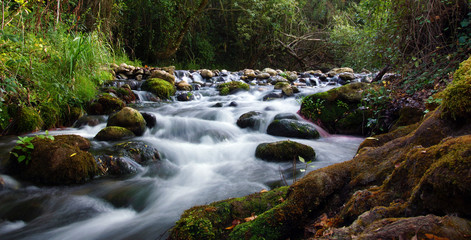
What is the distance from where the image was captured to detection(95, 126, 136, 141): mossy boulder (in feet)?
16.2

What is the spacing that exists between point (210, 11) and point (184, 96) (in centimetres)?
1015

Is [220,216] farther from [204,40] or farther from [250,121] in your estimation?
[204,40]

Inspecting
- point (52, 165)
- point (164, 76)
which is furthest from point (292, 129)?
point (164, 76)

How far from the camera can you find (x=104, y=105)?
21.2 ft

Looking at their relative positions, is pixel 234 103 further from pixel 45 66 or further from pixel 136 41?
pixel 136 41

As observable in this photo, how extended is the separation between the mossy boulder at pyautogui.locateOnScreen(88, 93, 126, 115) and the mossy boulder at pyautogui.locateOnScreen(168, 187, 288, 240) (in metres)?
5.17

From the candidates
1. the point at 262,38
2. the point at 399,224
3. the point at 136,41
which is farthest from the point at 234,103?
the point at 262,38

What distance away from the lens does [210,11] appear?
57.2 feet

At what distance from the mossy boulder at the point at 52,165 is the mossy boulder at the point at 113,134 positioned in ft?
4.09

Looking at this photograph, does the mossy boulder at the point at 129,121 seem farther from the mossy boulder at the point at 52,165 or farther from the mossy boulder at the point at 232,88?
the mossy boulder at the point at 232,88

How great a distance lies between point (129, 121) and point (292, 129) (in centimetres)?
315

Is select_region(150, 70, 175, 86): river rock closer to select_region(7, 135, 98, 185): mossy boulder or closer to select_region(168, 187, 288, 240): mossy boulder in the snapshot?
select_region(7, 135, 98, 185): mossy boulder

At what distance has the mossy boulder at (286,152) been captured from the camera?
4.38 meters

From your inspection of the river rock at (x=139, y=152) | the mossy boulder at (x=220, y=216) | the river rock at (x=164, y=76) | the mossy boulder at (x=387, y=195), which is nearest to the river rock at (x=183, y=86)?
the river rock at (x=164, y=76)
